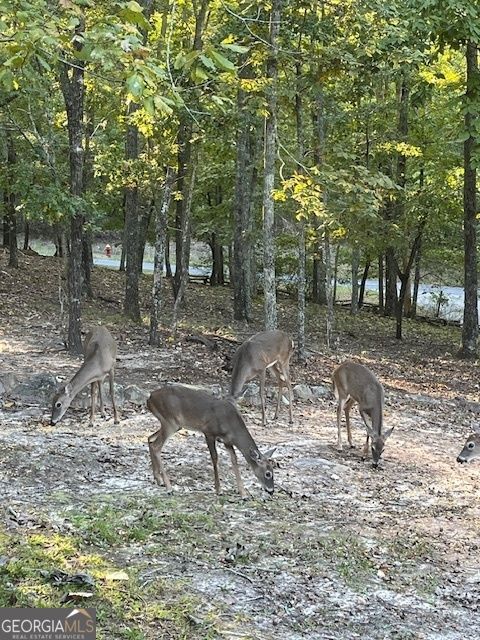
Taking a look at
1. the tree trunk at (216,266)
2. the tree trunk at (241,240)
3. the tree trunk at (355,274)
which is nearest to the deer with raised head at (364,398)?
the tree trunk at (241,240)

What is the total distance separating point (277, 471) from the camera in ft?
27.9

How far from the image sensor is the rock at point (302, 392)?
1213 cm

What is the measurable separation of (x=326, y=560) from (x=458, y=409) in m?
6.92

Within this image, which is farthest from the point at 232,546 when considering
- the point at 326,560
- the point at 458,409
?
the point at 458,409

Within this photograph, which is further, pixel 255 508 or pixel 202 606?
pixel 255 508

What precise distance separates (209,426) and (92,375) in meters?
2.61

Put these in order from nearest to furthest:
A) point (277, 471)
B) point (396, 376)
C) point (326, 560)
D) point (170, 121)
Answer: point (326, 560) → point (277, 471) → point (170, 121) → point (396, 376)

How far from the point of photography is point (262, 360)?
419 inches

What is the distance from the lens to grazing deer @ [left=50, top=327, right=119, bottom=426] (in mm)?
9367

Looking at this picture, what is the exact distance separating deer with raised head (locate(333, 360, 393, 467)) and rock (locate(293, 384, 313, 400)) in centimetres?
210

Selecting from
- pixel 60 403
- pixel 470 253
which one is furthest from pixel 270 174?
pixel 470 253

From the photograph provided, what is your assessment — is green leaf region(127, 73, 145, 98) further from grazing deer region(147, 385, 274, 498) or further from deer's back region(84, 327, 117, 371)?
deer's back region(84, 327, 117, 371)

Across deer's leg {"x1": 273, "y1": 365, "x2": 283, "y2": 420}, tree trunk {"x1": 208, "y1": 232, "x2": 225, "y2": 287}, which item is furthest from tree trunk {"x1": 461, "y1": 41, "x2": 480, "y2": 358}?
tree trunk {"x1": 208, "y1": 232, "x2": 225, "y2": 287}

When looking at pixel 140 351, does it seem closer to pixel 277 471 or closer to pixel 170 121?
pixel 170 121
